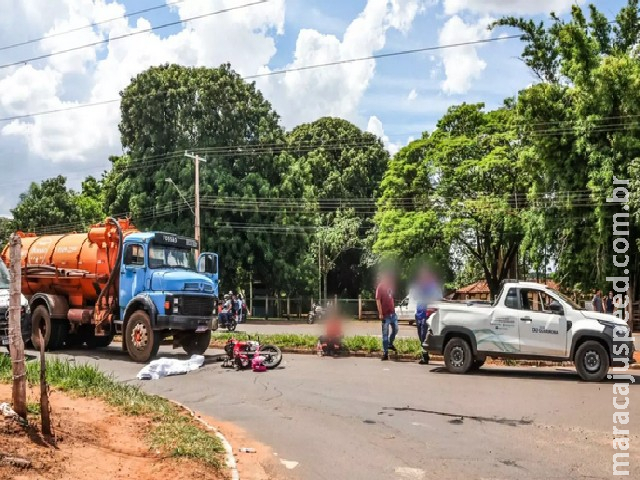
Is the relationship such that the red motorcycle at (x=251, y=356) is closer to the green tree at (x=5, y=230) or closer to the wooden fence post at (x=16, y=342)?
the wooden fence post at (x=16, y=342)

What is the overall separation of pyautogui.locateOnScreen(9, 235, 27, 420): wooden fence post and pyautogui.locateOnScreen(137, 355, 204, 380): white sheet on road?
657 centimetres

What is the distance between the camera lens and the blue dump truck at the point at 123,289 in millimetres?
16250

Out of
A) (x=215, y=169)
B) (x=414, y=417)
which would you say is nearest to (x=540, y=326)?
(x=414, y=417)

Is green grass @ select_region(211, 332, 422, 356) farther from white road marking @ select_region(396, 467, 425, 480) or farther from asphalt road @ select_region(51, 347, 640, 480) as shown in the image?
white road marking @ select_region(396, 467, 425, 480)

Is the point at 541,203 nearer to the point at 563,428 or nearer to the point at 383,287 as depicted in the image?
the point at 383,287

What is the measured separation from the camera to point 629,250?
3091cm

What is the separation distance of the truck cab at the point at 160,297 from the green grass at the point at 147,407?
3.99 meters

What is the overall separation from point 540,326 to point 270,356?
5.87 m

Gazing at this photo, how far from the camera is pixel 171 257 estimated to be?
1728 centimetres

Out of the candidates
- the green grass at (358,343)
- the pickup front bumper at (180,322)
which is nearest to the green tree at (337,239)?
the green grass at (358,343)

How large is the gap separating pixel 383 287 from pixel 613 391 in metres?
6.40

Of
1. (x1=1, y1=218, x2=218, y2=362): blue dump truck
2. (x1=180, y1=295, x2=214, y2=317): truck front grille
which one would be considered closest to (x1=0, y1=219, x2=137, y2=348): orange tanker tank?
(x1=1, y1=218, x2=218, y2=362): blue dump truck

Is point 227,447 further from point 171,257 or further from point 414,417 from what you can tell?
point 171,257

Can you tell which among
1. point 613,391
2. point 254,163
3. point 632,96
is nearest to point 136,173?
point 254,163
